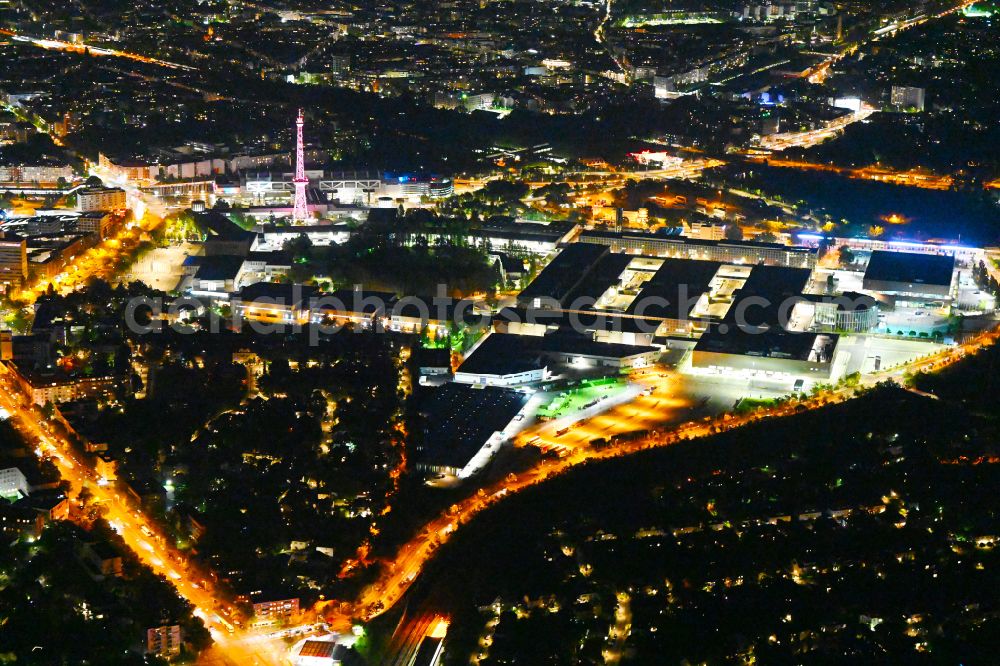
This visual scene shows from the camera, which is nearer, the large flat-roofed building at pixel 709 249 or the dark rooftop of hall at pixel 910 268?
the dark rooftop of hall at pixel 910 268

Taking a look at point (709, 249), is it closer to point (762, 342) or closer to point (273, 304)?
point (762, 342)

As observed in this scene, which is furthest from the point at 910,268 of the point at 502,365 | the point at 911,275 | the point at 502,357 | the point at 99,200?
the point at 99,200

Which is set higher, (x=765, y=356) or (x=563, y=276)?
(x=563, y=276)

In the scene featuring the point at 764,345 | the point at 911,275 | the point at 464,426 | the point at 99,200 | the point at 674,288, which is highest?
the point at 99,200

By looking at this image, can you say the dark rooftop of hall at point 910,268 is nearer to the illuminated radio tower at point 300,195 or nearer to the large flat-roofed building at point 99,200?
the illuminated radio tower at point 300,195

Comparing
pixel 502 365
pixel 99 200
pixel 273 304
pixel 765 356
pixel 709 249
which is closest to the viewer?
pixel 502 365

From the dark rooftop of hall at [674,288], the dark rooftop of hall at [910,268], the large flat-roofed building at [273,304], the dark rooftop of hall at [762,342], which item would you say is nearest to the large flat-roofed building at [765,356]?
the dark rooftop of hall at [762,342]

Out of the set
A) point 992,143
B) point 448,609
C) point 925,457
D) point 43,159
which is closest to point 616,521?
point 448,609
